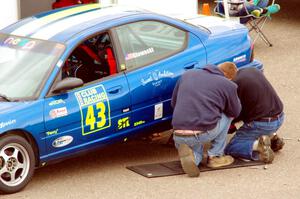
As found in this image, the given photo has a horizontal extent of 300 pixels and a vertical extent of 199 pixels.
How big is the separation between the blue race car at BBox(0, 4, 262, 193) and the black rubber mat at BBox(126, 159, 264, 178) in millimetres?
373

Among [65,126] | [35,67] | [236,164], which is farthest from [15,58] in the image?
[236,164]

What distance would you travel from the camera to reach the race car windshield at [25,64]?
26.9ft

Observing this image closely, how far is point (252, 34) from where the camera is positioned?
1603 centimetres

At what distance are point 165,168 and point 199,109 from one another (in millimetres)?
748

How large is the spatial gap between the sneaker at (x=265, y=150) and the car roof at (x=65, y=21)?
1.91 meters

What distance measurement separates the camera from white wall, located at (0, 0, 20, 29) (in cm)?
1263

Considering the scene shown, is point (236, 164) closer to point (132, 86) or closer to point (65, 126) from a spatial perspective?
point (132, 86)

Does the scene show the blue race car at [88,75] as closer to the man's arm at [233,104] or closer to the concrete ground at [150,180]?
the concrete ground at [150,180]

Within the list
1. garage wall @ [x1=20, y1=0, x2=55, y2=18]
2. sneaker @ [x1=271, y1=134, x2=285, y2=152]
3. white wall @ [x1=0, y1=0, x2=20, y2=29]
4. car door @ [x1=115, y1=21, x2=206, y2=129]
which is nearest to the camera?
car door @ [x1=115, y1=21, x2=206, y2=129]

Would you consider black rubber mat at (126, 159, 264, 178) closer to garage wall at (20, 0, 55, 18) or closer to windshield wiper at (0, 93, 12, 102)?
windshield wiper at (0, 93, 12, 102)

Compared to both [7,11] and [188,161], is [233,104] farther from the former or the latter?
[7,11]

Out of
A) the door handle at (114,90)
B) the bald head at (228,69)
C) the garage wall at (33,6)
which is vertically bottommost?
the garage wall at (33,6)

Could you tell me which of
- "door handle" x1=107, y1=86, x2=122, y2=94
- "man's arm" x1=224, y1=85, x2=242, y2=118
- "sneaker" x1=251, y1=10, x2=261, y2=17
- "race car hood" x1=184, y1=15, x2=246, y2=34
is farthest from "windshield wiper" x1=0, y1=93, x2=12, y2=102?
"sneaker" x1=251, y1=10, x2=261, y2=17

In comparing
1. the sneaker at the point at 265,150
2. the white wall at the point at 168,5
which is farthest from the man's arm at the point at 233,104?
the white wall at the point at 168,5
